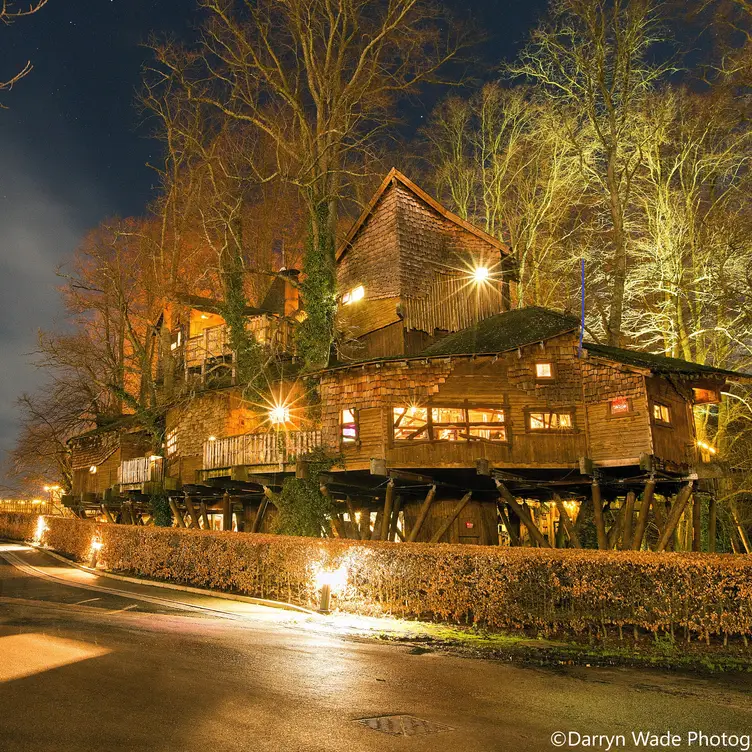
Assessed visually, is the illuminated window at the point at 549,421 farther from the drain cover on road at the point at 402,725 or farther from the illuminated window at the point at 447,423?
the drain cover on road at the point at 402,725

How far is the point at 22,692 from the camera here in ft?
26.2

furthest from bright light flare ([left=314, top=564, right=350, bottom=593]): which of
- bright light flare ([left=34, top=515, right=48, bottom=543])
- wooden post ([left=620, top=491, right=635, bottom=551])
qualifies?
bright light flare ([left=34, top=515, right=48, bottom=543])

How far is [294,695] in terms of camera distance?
27.7 feet

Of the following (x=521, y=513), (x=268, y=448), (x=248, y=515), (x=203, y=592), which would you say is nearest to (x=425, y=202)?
(x=268, y=448)

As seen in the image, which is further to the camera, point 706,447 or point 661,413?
point 706,447

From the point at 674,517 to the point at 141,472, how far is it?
78.7 feet

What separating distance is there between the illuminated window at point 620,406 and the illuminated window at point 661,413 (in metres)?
0.90

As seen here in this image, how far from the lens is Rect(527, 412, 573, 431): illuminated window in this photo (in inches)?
838

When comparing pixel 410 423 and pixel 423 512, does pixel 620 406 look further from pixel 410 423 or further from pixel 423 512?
pixel 423 512

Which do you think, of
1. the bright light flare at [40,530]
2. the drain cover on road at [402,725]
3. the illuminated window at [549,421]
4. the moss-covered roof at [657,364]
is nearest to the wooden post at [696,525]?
the moss-covered roof at [657,364]

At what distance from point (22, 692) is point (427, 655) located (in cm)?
661

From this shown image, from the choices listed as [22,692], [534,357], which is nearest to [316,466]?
[534,357]

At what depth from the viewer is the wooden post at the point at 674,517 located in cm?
2005

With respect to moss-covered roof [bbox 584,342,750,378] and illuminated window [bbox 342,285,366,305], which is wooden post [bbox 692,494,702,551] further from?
illuminated window [bbox 342,285,366,305]
